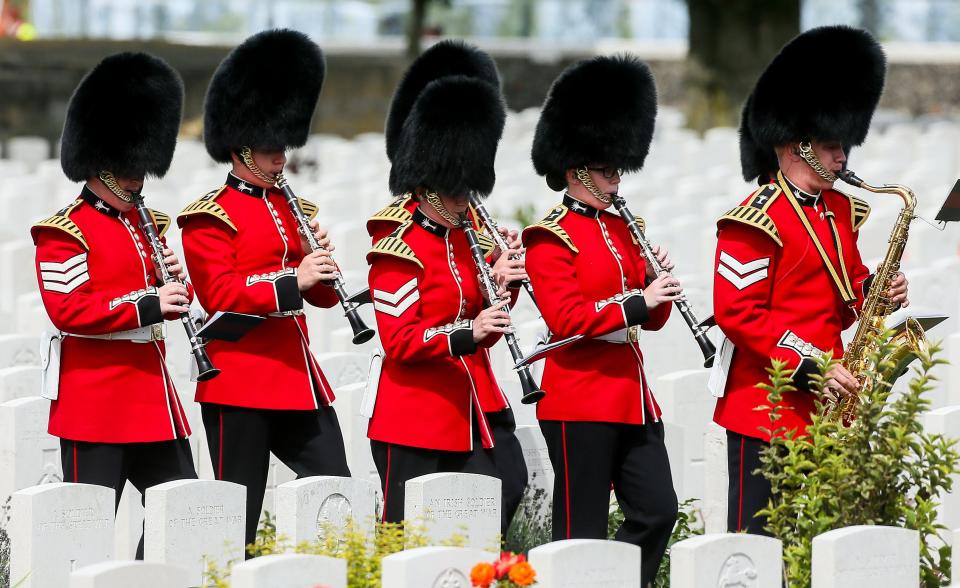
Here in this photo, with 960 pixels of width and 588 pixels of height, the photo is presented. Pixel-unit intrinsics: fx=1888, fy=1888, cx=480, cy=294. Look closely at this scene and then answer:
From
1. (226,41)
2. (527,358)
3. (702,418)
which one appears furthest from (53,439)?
(226,41)

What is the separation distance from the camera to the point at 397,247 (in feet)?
18.2

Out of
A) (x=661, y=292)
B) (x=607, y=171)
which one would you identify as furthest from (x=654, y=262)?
(x=607, y=171)

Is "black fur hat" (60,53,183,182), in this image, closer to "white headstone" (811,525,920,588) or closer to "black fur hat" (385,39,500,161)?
"black fur hat" (385,39,500,161)

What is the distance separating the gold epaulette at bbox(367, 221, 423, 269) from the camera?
5543 millimetres

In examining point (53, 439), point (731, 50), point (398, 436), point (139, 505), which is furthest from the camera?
point (731, 50)

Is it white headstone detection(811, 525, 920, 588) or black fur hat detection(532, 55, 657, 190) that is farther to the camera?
black fur hat detection(532, 55, 657, 190)

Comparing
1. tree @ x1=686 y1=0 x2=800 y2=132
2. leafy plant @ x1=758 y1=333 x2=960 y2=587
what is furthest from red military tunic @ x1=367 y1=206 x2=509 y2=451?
tree @ x1=686 y1=0 x2=800 y2=132

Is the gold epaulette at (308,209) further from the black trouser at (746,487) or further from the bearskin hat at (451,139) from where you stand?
the black trouser at (746,487)

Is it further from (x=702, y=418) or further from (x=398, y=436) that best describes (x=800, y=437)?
(x=702, y=418)

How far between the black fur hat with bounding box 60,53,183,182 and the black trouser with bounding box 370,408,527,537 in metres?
1.19

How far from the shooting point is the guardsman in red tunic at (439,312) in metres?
5.55

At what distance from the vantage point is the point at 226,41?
2438 centimetres

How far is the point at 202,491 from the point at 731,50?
601 inches

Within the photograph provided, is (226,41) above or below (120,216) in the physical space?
above
